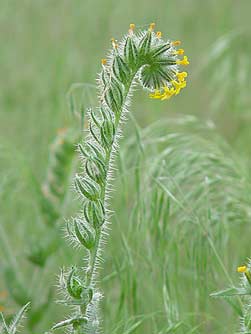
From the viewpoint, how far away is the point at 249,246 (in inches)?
71.5

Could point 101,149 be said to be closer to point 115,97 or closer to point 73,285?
point 115,97

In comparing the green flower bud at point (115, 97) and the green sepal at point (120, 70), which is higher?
the green sepal at point (120, 70)

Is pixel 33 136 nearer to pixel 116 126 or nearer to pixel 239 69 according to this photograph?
pixel 239 69

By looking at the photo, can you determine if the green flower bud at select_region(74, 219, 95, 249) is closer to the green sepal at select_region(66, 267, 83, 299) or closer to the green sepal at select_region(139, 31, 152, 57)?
the green sepal at select_region(66, 267, 83, 299)

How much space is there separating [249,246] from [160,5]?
1900 mm

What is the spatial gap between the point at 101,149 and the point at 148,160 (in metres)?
0.68

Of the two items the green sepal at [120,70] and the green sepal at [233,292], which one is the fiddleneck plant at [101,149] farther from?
the green sepal at [233,292]

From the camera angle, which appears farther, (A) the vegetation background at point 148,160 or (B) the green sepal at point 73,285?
(A) the vegetation background at point 148,160

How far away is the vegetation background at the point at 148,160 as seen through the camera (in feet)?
4.99

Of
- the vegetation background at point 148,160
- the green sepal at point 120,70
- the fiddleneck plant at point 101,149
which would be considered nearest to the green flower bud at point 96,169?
the fiddleneck plant at point 101,149

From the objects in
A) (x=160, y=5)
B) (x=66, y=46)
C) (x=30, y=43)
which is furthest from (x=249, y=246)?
(x=160, y=5)

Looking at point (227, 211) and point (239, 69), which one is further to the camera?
point (239, 69)

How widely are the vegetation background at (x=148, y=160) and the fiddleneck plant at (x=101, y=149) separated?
8.1 inches

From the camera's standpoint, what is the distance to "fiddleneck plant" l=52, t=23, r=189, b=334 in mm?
1028
